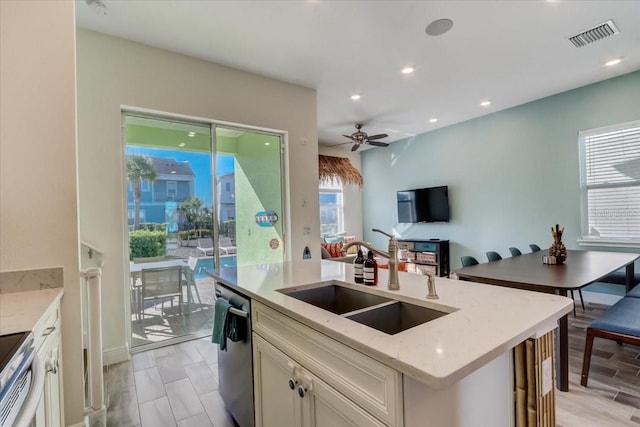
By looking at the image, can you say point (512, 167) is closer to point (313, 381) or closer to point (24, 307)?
point (313, 381)

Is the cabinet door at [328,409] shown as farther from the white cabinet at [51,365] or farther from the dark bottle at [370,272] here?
the white cabinet at [51,365]

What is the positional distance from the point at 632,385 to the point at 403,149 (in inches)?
219

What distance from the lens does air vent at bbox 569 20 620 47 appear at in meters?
2.98

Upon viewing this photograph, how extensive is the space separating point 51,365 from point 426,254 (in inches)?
239

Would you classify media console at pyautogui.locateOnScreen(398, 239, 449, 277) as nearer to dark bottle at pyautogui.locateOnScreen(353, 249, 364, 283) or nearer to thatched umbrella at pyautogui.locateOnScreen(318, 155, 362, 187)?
thatched umbrella at pyautogui.locateOnScreen(318, 155, 362, 187)

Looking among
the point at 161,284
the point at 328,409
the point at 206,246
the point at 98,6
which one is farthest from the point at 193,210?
the point at 328,409

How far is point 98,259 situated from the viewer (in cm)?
291

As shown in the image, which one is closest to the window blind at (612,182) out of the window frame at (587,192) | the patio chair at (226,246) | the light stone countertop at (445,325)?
the window frame at (587,192)

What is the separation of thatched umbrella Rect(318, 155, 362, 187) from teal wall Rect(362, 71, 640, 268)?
3.32ft

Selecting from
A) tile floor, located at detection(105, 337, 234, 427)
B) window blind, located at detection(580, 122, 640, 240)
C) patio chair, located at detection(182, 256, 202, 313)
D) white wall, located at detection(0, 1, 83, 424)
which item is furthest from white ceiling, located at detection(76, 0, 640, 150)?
tile floor, located at detection(105, 337, 234, 427)

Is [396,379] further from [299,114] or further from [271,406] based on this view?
[299,114]

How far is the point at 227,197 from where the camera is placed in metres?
3.85

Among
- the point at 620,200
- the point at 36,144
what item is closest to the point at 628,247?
the point at 620,200

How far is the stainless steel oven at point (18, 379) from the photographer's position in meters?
0.76
